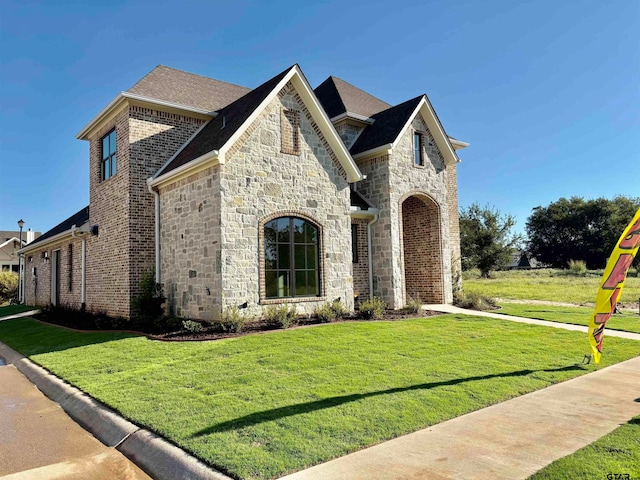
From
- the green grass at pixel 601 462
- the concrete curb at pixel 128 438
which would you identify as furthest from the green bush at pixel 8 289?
the green grass at pixel 601 462

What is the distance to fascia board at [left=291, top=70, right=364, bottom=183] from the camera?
43.8 ft

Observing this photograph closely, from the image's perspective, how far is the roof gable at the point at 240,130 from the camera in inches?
470

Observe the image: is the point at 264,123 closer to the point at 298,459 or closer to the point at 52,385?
the point at 52,385

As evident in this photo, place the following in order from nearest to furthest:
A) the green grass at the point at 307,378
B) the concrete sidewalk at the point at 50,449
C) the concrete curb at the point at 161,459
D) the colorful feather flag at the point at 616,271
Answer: the concrete curb at the point at 161,459, the concrete sidewalk at the point at 50,449, the green grass at the point at 307,378, the colorful feather flag at the point at 616,271

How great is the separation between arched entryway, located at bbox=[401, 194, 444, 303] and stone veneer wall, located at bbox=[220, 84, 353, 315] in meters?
4.62

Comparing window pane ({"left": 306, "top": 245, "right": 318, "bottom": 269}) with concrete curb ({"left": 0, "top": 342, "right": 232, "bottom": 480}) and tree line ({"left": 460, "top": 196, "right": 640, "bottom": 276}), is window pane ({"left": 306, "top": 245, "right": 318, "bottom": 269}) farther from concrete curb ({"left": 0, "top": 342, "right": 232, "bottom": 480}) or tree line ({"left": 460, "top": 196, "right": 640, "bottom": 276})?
tree line ({"left": 460, "top": 196, "right": 640, "bottom": 276})

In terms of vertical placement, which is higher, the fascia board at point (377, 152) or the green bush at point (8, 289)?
the fascia board at point (377, 152)

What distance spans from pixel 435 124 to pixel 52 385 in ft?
47.9

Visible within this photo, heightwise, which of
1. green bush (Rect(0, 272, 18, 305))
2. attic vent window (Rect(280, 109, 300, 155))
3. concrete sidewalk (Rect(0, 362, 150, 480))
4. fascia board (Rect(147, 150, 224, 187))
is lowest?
concrete sidewalk (Rect(0, 362, 150, 480))

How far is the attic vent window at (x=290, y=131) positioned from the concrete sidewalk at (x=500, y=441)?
9.13 m

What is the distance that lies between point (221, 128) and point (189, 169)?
1.79m

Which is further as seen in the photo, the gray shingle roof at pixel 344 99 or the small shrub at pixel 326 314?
the gray shingle roof at pixel 344 99

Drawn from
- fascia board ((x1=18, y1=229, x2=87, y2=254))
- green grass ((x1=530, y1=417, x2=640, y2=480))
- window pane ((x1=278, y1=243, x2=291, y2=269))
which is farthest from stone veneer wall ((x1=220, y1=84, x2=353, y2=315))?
fascia board ((x1=18, y1=229, x2=87, y2=254))

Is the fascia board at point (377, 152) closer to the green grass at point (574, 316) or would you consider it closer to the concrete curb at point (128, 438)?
the green grass at point (574, 316)
